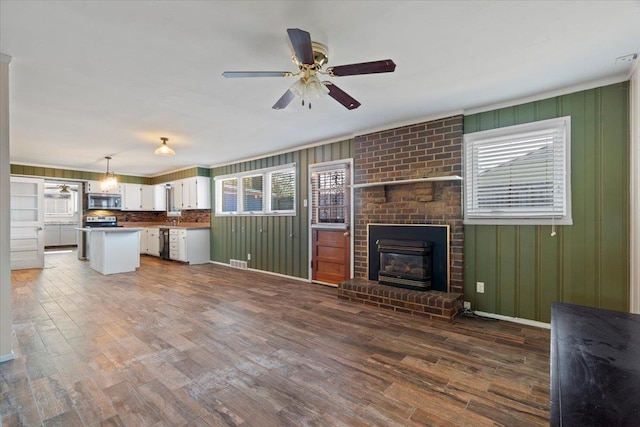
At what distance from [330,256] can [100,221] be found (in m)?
7.09

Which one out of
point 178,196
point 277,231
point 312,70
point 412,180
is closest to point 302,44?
point 312,70

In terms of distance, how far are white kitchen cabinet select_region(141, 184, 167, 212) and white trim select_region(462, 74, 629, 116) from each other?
869 cm

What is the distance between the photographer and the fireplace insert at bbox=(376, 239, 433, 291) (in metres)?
3.86

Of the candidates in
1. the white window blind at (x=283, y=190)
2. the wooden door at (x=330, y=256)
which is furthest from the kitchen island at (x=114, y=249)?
the wooden door at (x=330, y=256)

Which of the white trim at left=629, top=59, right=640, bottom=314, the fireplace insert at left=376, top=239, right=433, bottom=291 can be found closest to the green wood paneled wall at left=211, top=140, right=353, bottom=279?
the fireplace insert at left=376, top=239, right=433, bottom=291

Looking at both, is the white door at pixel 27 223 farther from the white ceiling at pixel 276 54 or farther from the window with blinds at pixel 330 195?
the window with blinds at pixel 330 195

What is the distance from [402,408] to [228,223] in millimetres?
6149

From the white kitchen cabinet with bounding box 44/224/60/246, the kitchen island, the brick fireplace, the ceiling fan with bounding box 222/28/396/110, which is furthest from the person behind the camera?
the white kitchen cabinet with bounding box 44/224/60/246

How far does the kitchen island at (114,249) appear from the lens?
6.13 metres

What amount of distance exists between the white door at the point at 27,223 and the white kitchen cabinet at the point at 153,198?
2.56 m

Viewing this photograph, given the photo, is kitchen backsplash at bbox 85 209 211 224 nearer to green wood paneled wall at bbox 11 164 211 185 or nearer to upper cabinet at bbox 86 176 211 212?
upper cabinet at bbox 86 176 211 212

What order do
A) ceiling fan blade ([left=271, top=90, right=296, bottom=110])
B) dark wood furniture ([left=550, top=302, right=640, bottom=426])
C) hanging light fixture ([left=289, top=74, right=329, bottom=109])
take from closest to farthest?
dark wood furniture ([left=550, top=302, right=640, bottom=426]) < hanging light fixture ([left=289, top=74, right=329, bottom=109]) < ceiling fan blade ([left=271, top=90, right=296, bottom=110])

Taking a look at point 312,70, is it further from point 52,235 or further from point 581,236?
point 52,235

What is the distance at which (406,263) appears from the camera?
4.03 m
